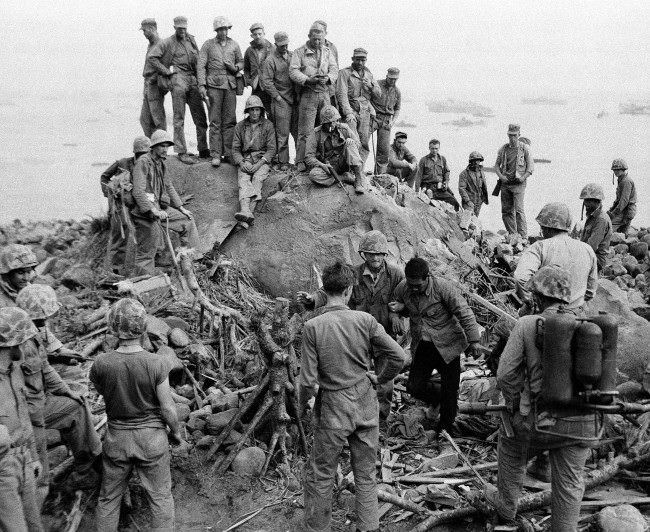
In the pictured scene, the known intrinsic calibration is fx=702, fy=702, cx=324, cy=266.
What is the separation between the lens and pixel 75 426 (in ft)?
17.9

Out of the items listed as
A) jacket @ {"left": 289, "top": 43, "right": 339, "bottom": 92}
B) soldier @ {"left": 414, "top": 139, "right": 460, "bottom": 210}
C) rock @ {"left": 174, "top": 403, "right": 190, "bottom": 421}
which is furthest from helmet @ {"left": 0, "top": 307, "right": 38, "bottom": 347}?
soldier @ {"left": 414, "top": 139, "right": 460, "bottom": 210}

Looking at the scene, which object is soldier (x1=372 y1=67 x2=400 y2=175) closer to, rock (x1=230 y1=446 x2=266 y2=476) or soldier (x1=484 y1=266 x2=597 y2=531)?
rock (x1=230 y1=446 x2=266 y2=476)

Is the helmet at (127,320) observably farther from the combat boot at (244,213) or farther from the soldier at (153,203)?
the combat boot at (244,213)

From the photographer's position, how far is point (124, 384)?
4840 mm

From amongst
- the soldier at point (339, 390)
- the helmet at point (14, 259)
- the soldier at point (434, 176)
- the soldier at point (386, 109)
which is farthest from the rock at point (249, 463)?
the soldier at point (434, 176)

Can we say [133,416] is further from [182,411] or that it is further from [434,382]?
[434,382]

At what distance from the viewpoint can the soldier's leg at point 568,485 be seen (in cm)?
485

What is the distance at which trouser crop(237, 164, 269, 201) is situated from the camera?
1089cm

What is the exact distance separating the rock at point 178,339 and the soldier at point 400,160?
6584 mm

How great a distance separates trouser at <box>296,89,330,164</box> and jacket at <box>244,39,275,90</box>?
818 mm

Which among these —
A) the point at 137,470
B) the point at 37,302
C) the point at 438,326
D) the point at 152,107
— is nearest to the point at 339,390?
the point at 137,470

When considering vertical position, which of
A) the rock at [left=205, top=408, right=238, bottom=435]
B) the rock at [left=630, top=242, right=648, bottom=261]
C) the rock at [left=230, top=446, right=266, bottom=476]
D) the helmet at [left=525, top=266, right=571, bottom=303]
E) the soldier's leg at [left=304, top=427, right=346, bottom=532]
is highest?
the helmet at [left=525, top=266, right=571, bottom=303]

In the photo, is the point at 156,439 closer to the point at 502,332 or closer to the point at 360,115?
the point at 502,332

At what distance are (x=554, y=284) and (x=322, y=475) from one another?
2.16 meters
